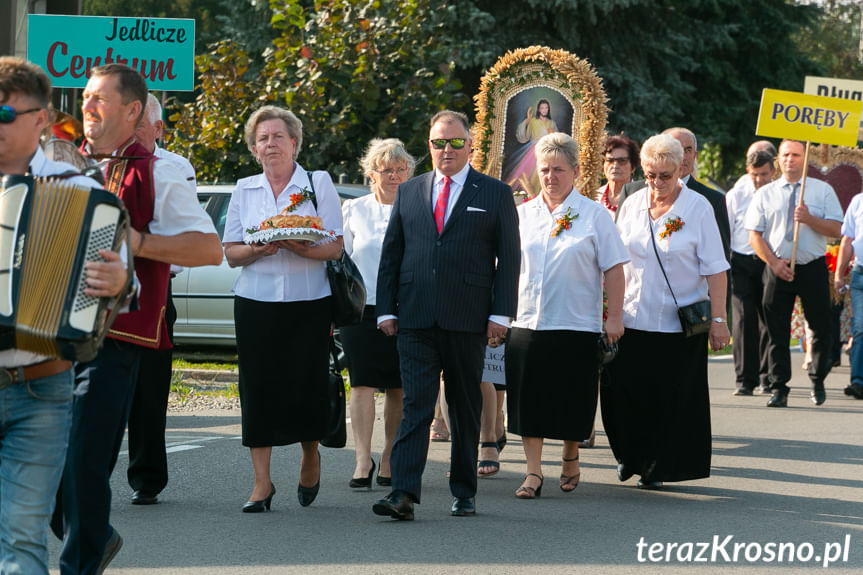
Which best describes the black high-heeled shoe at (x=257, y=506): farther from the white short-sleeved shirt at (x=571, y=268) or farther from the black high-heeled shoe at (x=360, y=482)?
the white short-sleeved shirt at (x=571, y=268)

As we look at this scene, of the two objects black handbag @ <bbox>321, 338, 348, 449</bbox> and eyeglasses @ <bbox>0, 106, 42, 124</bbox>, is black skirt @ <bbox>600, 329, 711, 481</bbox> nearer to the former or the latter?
black handbag @ <bbox>321, 338, 348, 449</bbox>

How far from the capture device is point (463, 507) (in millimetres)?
7152

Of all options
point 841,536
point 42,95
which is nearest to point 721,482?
point 841,536

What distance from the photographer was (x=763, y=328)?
43.3 ft

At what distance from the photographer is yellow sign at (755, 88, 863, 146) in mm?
13695

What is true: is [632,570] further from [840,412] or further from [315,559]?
[840,412]

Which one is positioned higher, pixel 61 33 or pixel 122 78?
pixel 61 33

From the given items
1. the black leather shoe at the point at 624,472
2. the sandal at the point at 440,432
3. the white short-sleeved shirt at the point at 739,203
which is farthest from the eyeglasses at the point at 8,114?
the white short-sleeved shirt at the point at 739,203

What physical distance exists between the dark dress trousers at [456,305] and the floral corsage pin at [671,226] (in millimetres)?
1267

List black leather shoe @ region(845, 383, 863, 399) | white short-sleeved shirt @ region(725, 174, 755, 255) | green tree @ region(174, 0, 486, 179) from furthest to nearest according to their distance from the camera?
green tree @ region(174, 0, 486, 179), white short-sleeved shirt @ region(725, 174, 755, 255), black leather shoe @ region(845, 383, 863, 399)

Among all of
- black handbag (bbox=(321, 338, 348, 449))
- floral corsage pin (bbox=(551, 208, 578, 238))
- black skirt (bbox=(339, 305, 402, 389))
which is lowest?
black handbag (bbox=(321, 338, 348, 449))

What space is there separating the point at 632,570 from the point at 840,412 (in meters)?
6.28

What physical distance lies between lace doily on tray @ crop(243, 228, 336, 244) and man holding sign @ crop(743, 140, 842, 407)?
6255mm

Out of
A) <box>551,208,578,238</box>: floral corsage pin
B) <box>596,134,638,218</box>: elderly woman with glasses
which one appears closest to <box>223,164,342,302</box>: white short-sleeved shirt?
<box>551,208,578,238</box>: floral corsage pin
